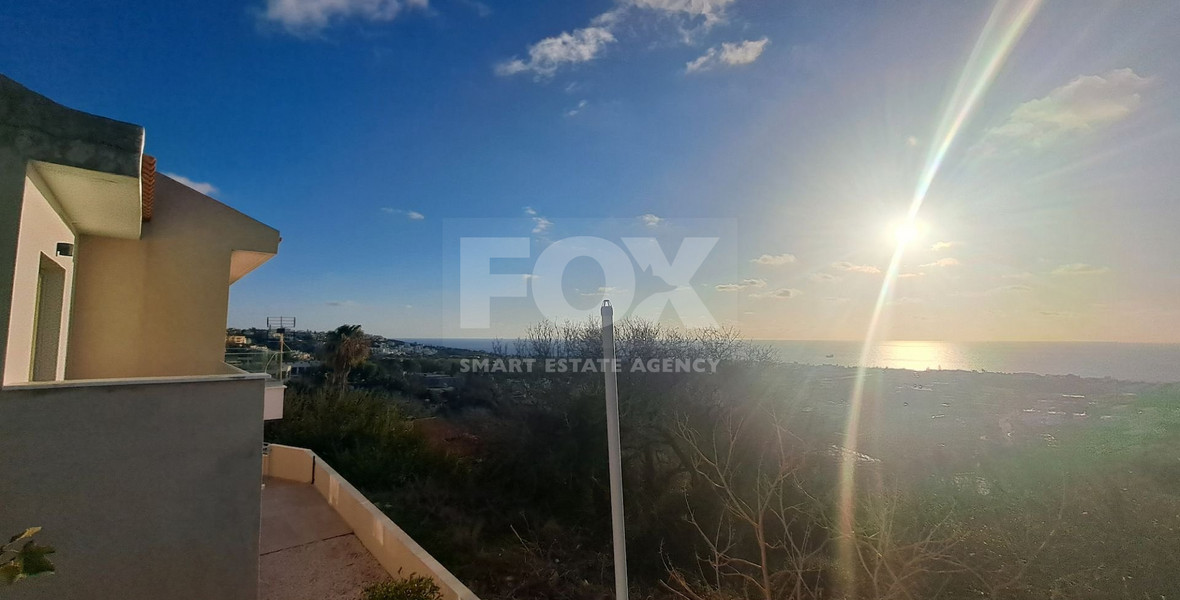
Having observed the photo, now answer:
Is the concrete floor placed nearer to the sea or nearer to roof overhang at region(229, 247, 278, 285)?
roof overhang at region(229, 247, 278, 285)

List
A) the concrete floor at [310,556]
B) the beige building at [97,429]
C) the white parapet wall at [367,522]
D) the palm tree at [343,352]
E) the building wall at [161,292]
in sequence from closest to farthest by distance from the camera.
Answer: the beige building at [97,429]
the white parapet wall at [367,522]
the concrete floor at [310,556]
the building wall at [161,292]
the palm tree at [343,352]

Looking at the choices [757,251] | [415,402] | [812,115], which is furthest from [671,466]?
[415,402]

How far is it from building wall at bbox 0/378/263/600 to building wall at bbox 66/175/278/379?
8.85 ft

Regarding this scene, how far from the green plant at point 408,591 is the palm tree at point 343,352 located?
16.7 m

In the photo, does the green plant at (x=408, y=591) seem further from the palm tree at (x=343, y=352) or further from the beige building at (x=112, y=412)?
the palm tree at (x=343, y=352)

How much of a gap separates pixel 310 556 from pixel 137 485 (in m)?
3.18

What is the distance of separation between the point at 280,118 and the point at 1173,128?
1545 centimetres

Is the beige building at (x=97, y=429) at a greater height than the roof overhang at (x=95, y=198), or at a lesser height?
lesser

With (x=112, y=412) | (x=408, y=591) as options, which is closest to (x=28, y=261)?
(x=112, y=412)

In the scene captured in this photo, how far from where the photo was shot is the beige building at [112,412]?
11.2 ft

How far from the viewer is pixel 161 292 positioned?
20.2 feet

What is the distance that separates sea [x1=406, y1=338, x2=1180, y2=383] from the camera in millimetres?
9930

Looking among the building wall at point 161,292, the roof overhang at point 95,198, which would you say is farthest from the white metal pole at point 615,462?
the building wall at point 161,292

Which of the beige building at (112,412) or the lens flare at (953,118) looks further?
the lens flare at (953,118)
